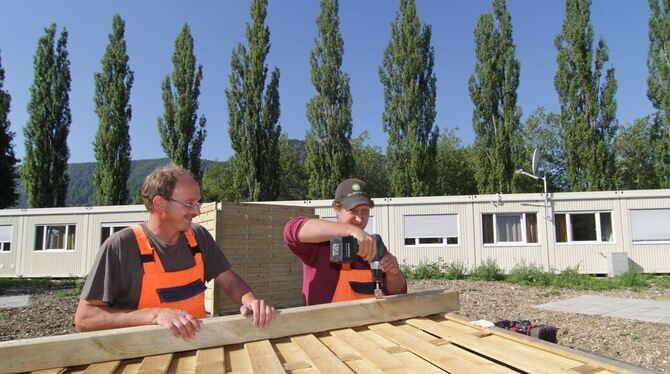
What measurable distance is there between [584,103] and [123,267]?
89.2 feet

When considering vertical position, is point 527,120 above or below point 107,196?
above

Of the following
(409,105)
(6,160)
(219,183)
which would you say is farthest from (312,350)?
(219,183)

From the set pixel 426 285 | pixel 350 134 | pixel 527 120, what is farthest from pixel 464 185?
pixel 426 285

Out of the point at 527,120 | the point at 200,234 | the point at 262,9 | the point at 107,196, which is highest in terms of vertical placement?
the point at 262,9

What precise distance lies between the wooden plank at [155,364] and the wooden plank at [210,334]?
4cm

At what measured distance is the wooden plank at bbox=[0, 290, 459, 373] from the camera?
1507 millimetres

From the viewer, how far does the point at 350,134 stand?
27219 mm

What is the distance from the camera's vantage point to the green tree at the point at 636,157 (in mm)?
37000

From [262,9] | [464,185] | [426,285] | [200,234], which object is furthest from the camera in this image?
[464,185]

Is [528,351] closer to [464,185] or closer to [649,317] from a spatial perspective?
[649,317]

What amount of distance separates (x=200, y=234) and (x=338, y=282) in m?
0.96

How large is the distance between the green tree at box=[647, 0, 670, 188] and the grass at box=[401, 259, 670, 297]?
11017 mm

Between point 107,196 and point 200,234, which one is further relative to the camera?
point 107,196

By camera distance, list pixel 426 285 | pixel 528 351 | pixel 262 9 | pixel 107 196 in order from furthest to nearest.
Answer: pixel 262 9 < pixel 107 196 < pixel 426 285 < pixel 528 351
